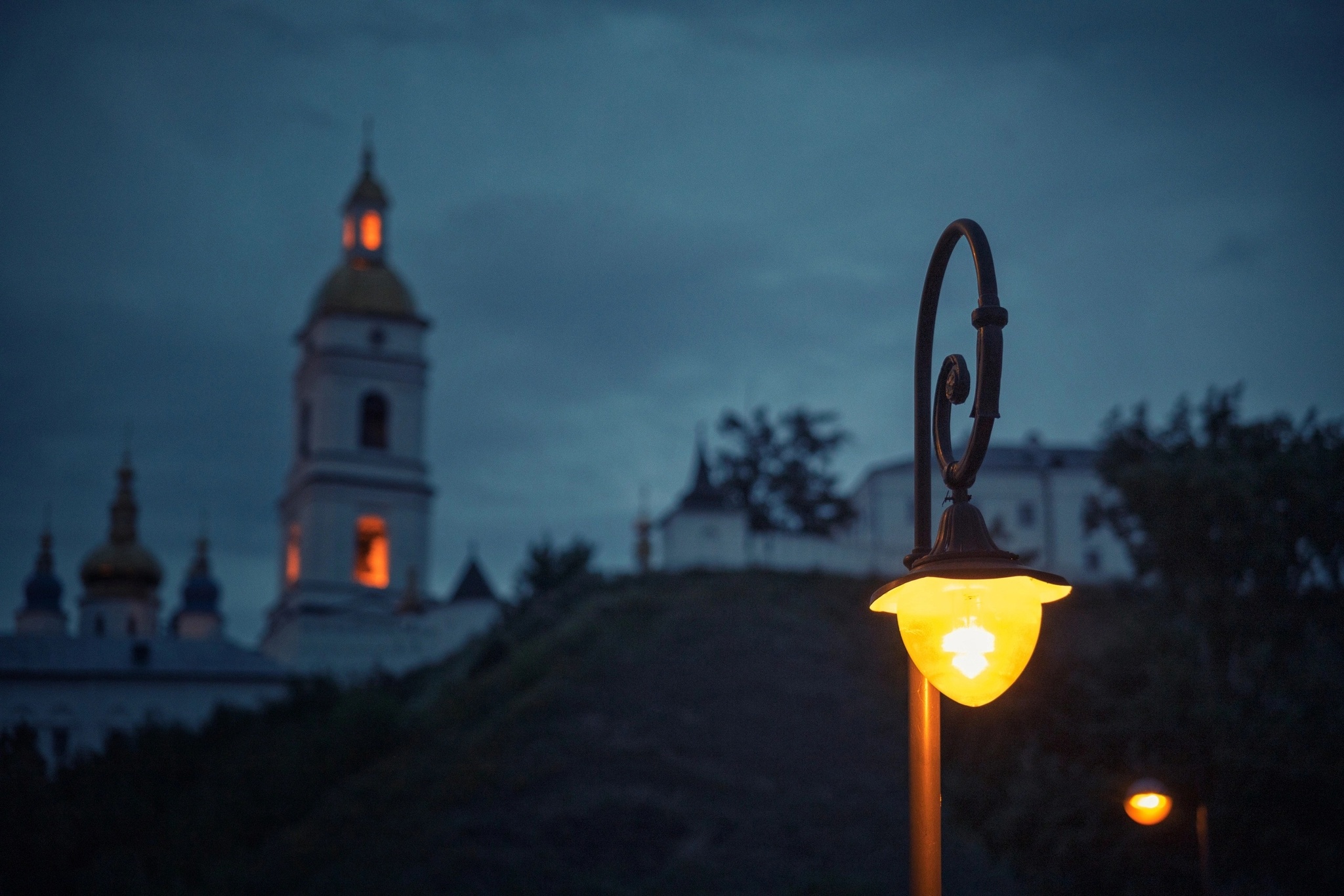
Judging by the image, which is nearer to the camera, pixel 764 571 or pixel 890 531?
pixel 764 571

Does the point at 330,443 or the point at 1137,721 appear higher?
the point at 330,443

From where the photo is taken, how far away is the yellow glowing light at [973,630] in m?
5.64

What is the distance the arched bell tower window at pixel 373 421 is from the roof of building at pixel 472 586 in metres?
7.15

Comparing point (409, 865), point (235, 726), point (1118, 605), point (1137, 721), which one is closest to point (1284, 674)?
point (1137, 721)

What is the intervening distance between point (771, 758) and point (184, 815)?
46.9 feet

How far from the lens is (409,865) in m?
27.4

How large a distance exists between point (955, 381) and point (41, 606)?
79.1 meters

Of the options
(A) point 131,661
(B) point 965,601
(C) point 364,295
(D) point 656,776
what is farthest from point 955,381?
(C) point 364,295

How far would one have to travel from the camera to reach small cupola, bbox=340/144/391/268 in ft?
230

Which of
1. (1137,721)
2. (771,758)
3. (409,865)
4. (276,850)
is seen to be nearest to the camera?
(1137,721)

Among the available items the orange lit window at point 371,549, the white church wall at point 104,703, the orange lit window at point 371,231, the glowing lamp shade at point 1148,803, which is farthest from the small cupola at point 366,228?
the glowing lamp shade at point 1148,803

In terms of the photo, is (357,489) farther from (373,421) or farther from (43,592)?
(43,592)

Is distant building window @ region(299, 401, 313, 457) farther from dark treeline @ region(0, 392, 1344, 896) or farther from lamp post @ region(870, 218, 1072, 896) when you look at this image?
lamp post @ region(870, 218, 1072, 896)

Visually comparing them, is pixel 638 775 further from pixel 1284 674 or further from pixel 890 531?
pixel 890 531
